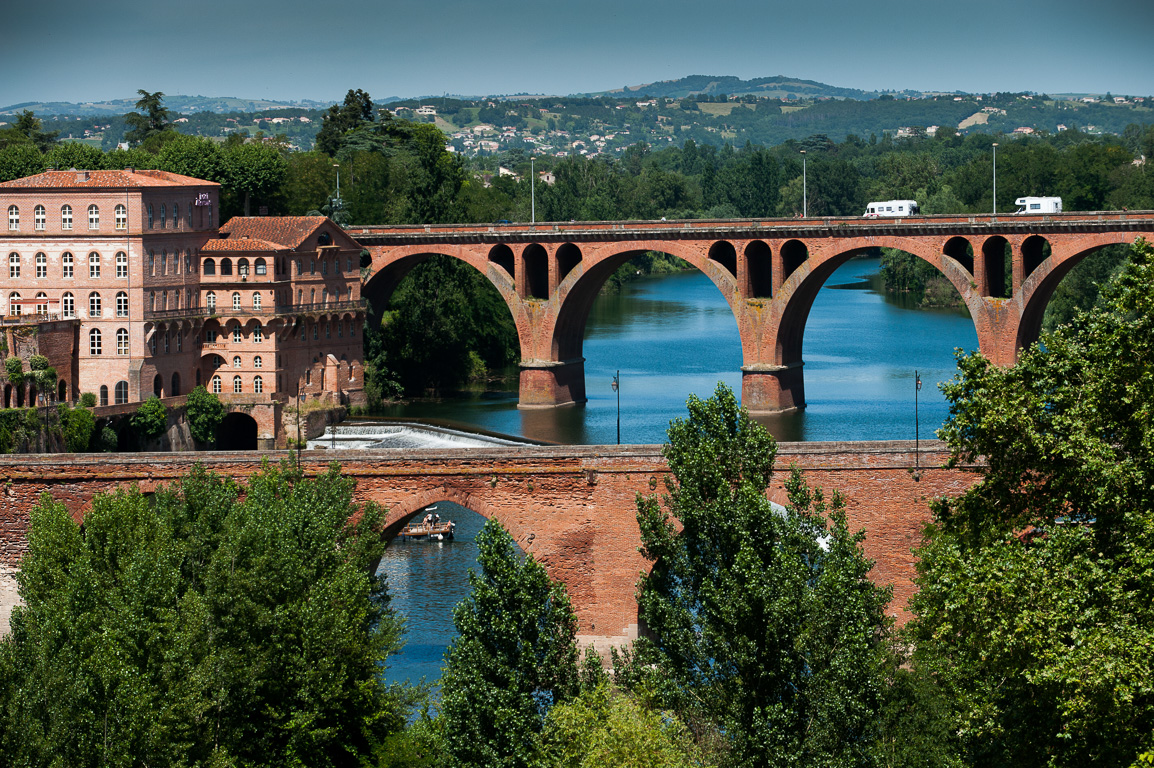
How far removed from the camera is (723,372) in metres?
102

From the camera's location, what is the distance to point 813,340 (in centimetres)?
11575

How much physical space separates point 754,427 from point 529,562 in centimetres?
596

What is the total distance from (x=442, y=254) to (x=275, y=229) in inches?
540

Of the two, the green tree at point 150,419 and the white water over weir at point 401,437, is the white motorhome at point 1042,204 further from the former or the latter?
the green tree at point 150,419

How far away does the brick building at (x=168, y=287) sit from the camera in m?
80.3

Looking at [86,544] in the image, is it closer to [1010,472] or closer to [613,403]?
[1010,472]

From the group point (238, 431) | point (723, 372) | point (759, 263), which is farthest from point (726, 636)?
point (723, 372)

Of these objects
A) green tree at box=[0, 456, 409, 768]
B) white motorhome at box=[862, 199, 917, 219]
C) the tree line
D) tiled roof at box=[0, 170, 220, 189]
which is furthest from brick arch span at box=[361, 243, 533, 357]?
the tree line

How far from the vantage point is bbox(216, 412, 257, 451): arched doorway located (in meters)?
84.7

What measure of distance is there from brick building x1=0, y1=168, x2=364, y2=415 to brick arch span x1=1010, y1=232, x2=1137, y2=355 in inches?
1300

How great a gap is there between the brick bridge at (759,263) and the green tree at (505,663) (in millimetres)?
53349

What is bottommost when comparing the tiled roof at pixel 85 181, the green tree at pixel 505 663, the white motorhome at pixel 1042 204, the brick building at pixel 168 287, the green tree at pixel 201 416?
the green tree at pixel 505 663

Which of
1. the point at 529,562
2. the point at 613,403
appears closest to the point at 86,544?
the point at 529,562

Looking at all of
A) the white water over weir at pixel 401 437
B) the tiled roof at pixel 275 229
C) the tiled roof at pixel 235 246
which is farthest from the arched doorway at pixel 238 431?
the tiled roof at pixel 275 229
